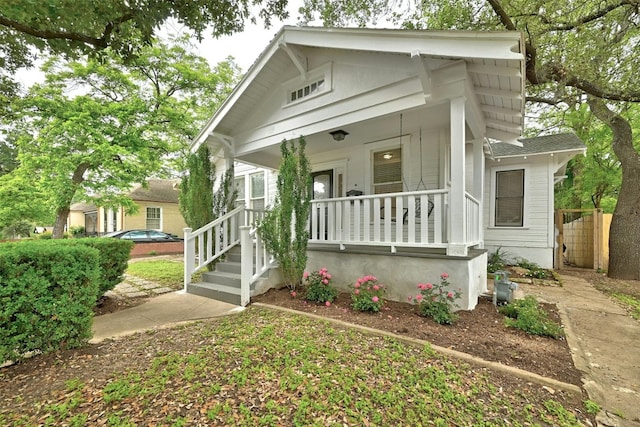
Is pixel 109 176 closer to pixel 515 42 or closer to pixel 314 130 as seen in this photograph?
pixel 314 130

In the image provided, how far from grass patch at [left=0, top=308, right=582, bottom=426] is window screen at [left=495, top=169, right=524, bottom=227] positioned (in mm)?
6960

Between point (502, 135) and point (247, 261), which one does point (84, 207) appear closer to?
point (247, 261)

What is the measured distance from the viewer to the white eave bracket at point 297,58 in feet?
17.5

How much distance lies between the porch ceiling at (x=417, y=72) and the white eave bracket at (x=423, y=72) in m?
0.01

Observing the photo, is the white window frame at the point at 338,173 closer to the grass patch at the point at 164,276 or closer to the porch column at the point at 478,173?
the porch column at the point at 478,173

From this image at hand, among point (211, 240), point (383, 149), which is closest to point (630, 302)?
point (383, 149)

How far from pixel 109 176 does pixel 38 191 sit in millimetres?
2888

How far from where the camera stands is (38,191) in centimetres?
1080

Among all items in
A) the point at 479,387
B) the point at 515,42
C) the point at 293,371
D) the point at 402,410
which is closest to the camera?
the point at 402,410

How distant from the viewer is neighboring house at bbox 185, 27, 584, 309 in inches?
156

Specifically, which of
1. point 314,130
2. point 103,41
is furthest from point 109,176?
point 314,130

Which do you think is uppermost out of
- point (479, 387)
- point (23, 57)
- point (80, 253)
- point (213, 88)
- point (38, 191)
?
point (213, 88)

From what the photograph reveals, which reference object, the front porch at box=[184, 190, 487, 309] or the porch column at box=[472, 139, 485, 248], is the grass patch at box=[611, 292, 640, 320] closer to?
the front porch at box=[184, 190, 487, 309]

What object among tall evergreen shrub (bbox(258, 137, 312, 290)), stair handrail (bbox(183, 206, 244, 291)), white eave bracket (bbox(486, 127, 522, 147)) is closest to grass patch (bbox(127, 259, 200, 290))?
Answer: stair handrail (bbox(183, 206, 244, 291))
